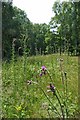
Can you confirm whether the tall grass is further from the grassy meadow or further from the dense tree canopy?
the dense tree canopy

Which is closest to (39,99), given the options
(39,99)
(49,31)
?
(39,99)

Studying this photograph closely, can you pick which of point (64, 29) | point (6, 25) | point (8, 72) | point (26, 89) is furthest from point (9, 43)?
point (26, 89)

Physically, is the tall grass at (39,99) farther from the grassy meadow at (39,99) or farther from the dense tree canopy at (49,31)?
the dense tree canopy at (49,31)

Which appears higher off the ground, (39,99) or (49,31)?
(49,31)

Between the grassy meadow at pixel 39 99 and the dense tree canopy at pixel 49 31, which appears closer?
the grassy meadow at pixel 39 99

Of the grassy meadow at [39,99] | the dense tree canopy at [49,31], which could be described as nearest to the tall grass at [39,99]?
the grassy meadow at [39,99]

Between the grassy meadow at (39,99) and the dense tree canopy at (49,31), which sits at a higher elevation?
the dense tree canopy at (49,31)

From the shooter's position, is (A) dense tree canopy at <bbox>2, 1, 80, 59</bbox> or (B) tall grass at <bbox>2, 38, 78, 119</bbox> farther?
(A) dense tree canopy at <bbox>2, 1, 80, 59</bbox>

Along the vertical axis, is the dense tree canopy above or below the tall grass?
above

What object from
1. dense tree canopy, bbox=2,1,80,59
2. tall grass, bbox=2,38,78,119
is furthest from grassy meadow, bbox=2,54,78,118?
dense tree canopy, bbox=2,1,80,59

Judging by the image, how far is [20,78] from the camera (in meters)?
4.57

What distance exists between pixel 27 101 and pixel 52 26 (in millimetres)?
32625

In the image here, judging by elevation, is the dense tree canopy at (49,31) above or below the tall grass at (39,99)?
above

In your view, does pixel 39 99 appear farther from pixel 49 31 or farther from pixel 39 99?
pixel 49 31
